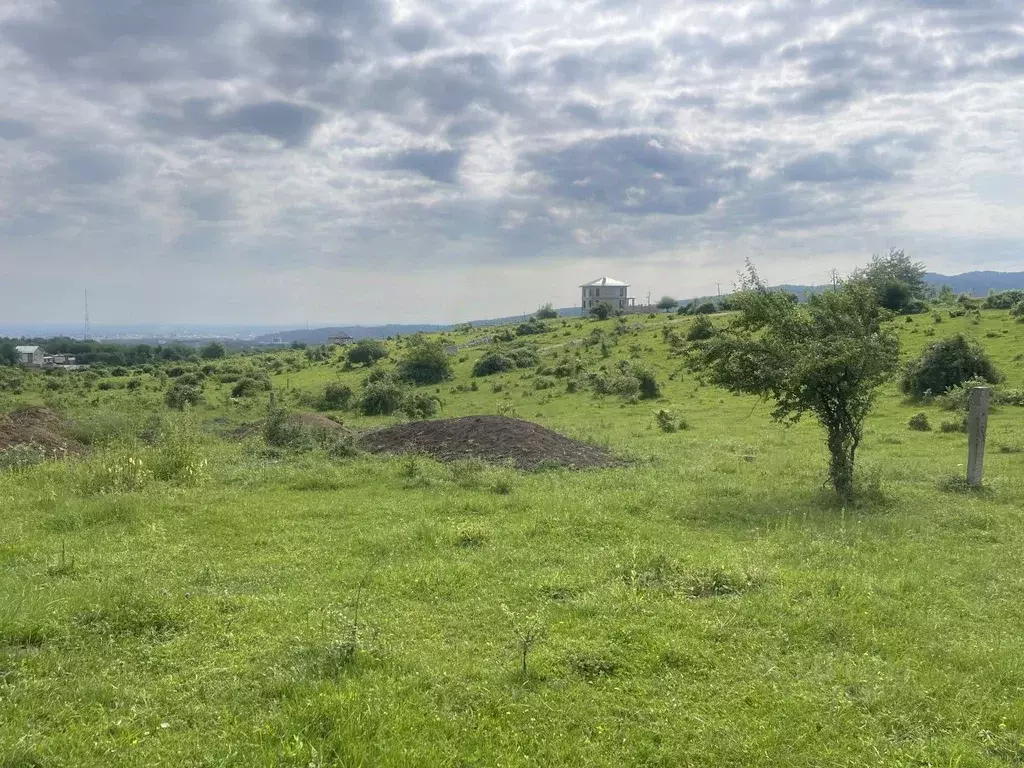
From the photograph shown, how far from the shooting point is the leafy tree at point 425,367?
48.6m

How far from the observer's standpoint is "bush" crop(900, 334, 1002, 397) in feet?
102

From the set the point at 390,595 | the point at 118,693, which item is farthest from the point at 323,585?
the point at 118,693

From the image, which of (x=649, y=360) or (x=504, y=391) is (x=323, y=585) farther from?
(x=649, y=360)

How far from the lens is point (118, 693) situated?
6184mm

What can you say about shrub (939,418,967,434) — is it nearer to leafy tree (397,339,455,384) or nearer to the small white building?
leafy tree (397,339,455,384)

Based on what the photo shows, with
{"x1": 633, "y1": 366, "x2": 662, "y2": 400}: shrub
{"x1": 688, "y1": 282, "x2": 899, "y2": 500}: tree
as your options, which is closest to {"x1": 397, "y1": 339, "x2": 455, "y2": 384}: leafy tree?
{"x1": 633, "y1": 366, "x2": 662, "y2": 400}: shrub

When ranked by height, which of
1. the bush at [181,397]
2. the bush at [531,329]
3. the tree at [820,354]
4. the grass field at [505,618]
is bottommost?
the bush at [181,397]

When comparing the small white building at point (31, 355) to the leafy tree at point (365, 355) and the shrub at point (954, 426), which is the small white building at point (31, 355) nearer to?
the leafy tree at point (365, 355)

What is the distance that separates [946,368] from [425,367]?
99.3 ft

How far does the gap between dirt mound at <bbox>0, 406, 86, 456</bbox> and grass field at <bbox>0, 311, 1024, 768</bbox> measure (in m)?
4.76

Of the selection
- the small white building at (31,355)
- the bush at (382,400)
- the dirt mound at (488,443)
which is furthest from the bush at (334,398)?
the small white building at (31,355)

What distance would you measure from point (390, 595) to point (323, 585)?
1051 millimetres

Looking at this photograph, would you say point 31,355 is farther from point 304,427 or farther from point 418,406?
point 304,427

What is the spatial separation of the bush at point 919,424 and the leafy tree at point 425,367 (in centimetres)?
2941
